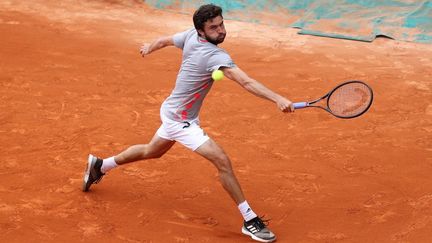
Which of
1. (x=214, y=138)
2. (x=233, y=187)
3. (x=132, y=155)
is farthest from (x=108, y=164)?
(x=214, y=138)

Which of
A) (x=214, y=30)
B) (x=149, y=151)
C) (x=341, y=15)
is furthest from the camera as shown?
(x=341, y=15)

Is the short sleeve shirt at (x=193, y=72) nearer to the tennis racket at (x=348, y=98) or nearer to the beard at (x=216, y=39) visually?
the beard at (x=216, y=39)

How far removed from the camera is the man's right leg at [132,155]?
20.1 feet

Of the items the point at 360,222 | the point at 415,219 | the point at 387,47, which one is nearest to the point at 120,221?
the point at 360,222

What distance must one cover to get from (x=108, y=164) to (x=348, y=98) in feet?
7.22

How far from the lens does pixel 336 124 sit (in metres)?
8.49

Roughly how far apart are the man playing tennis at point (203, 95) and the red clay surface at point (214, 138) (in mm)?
367

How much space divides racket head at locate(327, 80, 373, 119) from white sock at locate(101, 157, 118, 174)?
1975 millimetres

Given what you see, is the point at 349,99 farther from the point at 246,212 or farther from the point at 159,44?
the point at 159,44

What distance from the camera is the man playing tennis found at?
5.49 metres

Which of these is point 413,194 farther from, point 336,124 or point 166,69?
point 166,69

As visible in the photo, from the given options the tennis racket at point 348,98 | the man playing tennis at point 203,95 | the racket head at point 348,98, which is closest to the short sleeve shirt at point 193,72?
the man playing tennis at point 203,95

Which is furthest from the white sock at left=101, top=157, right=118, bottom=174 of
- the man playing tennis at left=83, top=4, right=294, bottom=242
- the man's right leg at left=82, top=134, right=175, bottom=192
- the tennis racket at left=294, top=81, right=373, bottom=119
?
the tennis racket at left=294, top=81, right=373, bottom=119

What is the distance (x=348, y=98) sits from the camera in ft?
19.7
